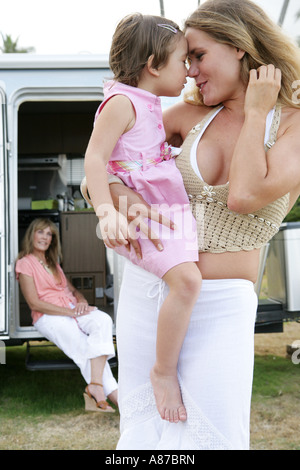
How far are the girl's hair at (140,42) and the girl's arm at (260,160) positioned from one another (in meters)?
0.28

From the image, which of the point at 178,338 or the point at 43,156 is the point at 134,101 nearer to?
the point at 178,338

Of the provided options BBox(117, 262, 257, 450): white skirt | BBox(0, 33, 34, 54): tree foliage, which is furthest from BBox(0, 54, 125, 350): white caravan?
BBox(0, 33, 34, 54): tree foliage

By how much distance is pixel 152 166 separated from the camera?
1636mm

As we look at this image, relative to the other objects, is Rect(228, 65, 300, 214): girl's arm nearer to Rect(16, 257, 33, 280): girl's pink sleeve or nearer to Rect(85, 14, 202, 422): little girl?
Rect(85, 14, 202, 422): little girl

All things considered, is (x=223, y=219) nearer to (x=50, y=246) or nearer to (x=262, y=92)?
(x=262, y=92)

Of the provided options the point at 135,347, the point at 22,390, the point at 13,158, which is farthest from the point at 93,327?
the point at 135,347

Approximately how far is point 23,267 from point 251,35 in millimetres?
3668

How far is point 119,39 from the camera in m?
1.67

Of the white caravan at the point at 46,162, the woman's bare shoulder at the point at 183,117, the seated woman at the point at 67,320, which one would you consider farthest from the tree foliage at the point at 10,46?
the woman's bare shoulder at the point at 183,117

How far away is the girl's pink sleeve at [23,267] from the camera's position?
4.87 meters

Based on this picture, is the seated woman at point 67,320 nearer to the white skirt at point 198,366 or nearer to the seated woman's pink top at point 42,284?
the seated woman's pink top at point 42,284

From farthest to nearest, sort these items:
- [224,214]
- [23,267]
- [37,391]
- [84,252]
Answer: [84,252], [37,391], [23,267], [224,214]

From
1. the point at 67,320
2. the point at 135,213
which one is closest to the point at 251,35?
the point at 135,213

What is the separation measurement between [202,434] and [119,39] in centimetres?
112
